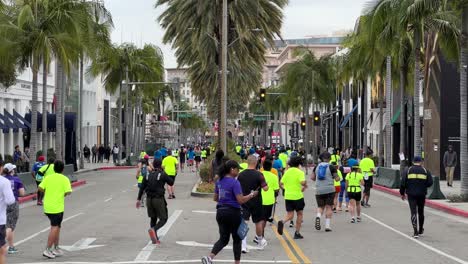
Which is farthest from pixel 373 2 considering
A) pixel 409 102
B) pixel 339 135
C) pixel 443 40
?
pixel 339 135

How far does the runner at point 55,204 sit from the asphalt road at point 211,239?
260 millimetres

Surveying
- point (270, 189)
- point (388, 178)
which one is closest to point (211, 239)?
point (270, 189)

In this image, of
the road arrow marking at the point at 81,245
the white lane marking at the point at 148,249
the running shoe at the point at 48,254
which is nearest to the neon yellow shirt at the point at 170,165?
the white lane marking at the point at 148,249

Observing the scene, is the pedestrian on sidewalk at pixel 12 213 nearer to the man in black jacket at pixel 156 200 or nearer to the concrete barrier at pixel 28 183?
the man in black jacket at pixel 156 200

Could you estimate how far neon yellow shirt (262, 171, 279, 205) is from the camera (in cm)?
1630

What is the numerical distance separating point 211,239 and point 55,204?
13.1ft

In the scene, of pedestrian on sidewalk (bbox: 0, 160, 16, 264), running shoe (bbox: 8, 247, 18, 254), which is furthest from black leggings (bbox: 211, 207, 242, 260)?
running shoe (bbox: 8, 247, 18, 254)

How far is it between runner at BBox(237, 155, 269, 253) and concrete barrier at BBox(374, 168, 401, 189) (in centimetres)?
2236

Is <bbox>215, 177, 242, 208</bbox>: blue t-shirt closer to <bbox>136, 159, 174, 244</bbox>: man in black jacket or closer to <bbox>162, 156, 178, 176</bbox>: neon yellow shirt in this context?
<bbox>136, 159, 174, 244</bbox>: man in black jacket

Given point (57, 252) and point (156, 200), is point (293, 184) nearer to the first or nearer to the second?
point (156, 200)

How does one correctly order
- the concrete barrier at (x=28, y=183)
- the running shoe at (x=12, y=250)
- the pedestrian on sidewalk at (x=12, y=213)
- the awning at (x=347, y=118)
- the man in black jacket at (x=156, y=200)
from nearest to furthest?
A: the pedestrian on sidewalk at (x=12, y=213)
the running shoe at (x=12, y=250)
the man in black jacket at (x=156, y=200)
the concrete barrier at (x=28, y=183)
the awning at (x=347, y=118)

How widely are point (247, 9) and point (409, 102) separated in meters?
17.7

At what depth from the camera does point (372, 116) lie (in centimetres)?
7394

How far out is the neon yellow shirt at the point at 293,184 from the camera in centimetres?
1734
